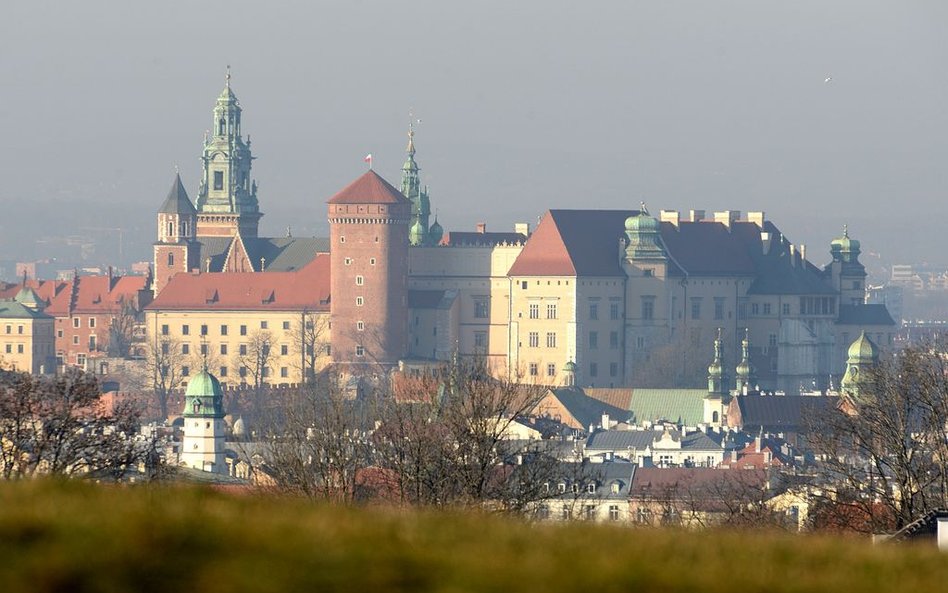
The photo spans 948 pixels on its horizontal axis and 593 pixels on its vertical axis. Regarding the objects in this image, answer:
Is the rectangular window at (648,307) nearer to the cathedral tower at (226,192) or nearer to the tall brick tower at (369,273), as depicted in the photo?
the tall brick tower at (369,273)

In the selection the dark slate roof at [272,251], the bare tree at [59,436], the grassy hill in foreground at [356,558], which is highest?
the dark slate roof at [272,251]

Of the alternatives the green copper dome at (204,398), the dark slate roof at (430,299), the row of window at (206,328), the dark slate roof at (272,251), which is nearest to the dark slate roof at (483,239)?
the dark slate roof at (430,299)

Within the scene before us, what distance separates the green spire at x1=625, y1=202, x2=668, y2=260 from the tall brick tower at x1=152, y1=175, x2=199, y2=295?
33.8 meters

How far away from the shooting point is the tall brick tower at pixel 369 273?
472 ft

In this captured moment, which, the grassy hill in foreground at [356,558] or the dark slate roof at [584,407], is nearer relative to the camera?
the grassy hill in foreground at [356,558]

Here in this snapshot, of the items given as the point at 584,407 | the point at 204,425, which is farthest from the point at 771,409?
the point at 204,425

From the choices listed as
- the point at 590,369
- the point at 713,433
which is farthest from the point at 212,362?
the point at 713,433

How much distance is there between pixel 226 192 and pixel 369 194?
2582 cm

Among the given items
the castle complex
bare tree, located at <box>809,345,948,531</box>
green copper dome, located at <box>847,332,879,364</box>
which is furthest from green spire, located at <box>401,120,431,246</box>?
bare tree, located at <box>809,345,948,531</box>

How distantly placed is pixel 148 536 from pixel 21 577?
320 millimetres

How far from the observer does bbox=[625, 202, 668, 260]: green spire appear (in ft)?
471

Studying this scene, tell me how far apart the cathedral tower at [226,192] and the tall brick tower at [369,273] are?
2212 centimetres

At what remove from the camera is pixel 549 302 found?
143625 millimetres

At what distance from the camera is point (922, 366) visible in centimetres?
3791
